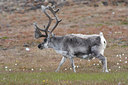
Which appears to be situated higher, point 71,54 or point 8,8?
A: point 71,54

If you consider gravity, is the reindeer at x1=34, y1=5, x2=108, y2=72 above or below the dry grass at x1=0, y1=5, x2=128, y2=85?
above

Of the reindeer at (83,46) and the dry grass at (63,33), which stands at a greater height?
the reindeer at (83,46)

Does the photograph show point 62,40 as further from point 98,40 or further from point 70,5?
point 70,5

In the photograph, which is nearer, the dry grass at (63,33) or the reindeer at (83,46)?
the reindeer at (83,46)

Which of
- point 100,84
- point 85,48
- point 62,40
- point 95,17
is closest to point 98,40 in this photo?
point 85,48

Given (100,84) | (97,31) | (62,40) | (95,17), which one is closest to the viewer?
(100,84)

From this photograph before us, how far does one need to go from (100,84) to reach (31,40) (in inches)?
620

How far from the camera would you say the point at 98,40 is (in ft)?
38.7

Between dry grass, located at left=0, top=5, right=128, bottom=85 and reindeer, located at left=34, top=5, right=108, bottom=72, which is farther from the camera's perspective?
dry grass, located at left=0, top=5, right=128, bottom=85

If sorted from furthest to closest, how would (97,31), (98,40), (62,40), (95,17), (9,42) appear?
(95,17), (97,31), (9,42), (62,40), (98,40)

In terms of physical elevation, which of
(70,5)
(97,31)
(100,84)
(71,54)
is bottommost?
(70,5)

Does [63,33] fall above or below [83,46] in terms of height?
below

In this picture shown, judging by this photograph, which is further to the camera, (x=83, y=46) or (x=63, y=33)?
(x=63, y=33)

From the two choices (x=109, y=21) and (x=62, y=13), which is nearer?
(x=109, y=21)
